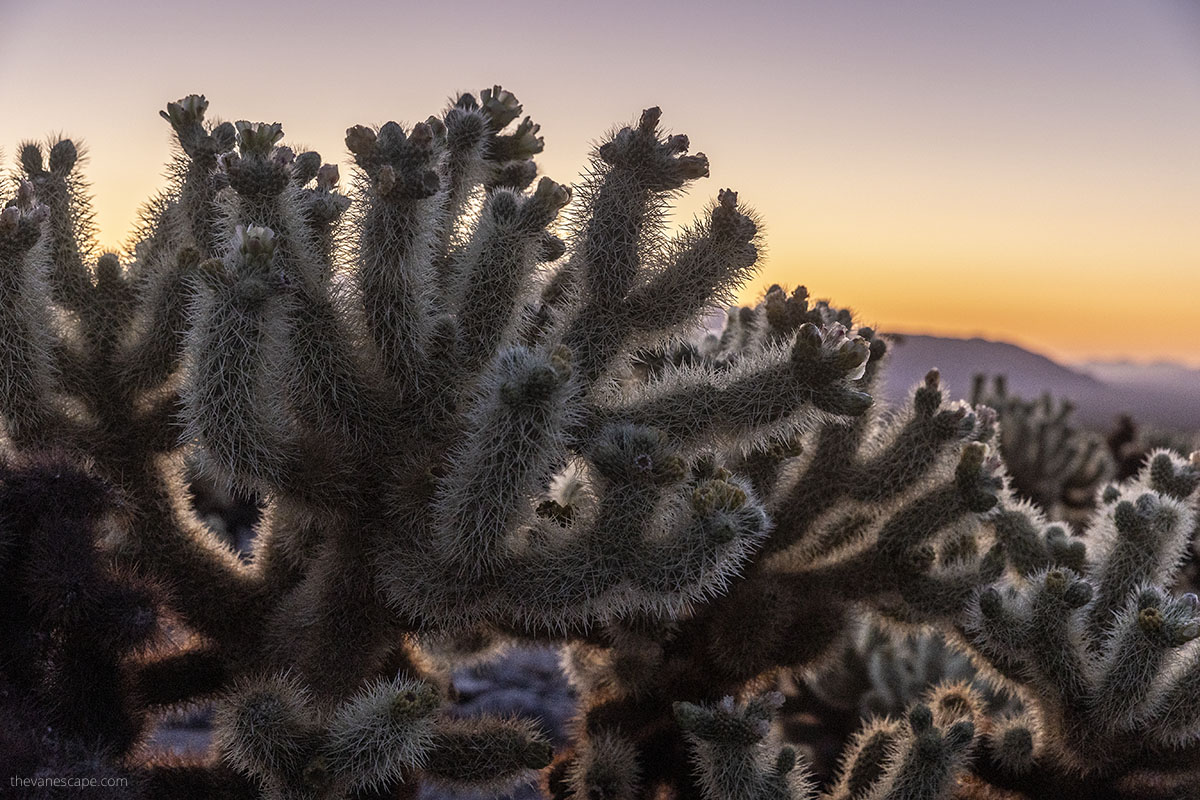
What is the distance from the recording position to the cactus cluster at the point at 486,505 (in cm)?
234

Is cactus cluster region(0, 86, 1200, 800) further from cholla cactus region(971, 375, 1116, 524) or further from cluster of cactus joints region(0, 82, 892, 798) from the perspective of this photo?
cholla cactus region(971, 375, 1116, 524)

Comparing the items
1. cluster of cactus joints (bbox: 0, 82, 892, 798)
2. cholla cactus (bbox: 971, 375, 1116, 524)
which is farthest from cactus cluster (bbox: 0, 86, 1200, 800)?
cholla cactus (bbox: 971, 375, 1116, 524)

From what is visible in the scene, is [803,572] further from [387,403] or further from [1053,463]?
[1053,463]

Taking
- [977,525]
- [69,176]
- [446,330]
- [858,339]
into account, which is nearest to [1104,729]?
[977,525]

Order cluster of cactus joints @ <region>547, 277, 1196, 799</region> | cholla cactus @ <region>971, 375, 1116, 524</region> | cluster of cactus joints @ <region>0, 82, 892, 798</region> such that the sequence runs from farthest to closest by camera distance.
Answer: cholla cactus @ <region>971, 375, 1116, 524</region>
cluster of cactus joints @ <region>547, 277, 1196, 799</region>
cluster of cactus joints @ <region>0, 82, 892, 798</region>

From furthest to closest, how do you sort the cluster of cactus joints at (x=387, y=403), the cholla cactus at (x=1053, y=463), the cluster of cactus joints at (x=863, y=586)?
the cholla cactus at (x=1053, y=463)
the cluster of cactus joints at (x=863, y=586)
the cluster of cactus joints at (x=387, y=403)

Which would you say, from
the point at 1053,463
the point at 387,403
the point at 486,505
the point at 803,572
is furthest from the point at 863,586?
the point at 1053,463

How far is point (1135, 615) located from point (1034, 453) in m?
6.04

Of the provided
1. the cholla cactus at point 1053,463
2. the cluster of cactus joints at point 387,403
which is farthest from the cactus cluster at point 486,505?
→ the cholla cactus at point 1053,463

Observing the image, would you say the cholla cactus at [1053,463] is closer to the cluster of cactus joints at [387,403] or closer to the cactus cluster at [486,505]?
the cactus cluster at [486,505]

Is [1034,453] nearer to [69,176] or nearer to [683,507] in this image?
[683,507]

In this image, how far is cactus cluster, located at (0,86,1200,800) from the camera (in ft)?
7.68

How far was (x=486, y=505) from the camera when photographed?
2.32 meters

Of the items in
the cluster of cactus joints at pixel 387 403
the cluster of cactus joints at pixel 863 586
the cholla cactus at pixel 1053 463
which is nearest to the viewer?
the cluster of cactus joints at pixel 387 403
